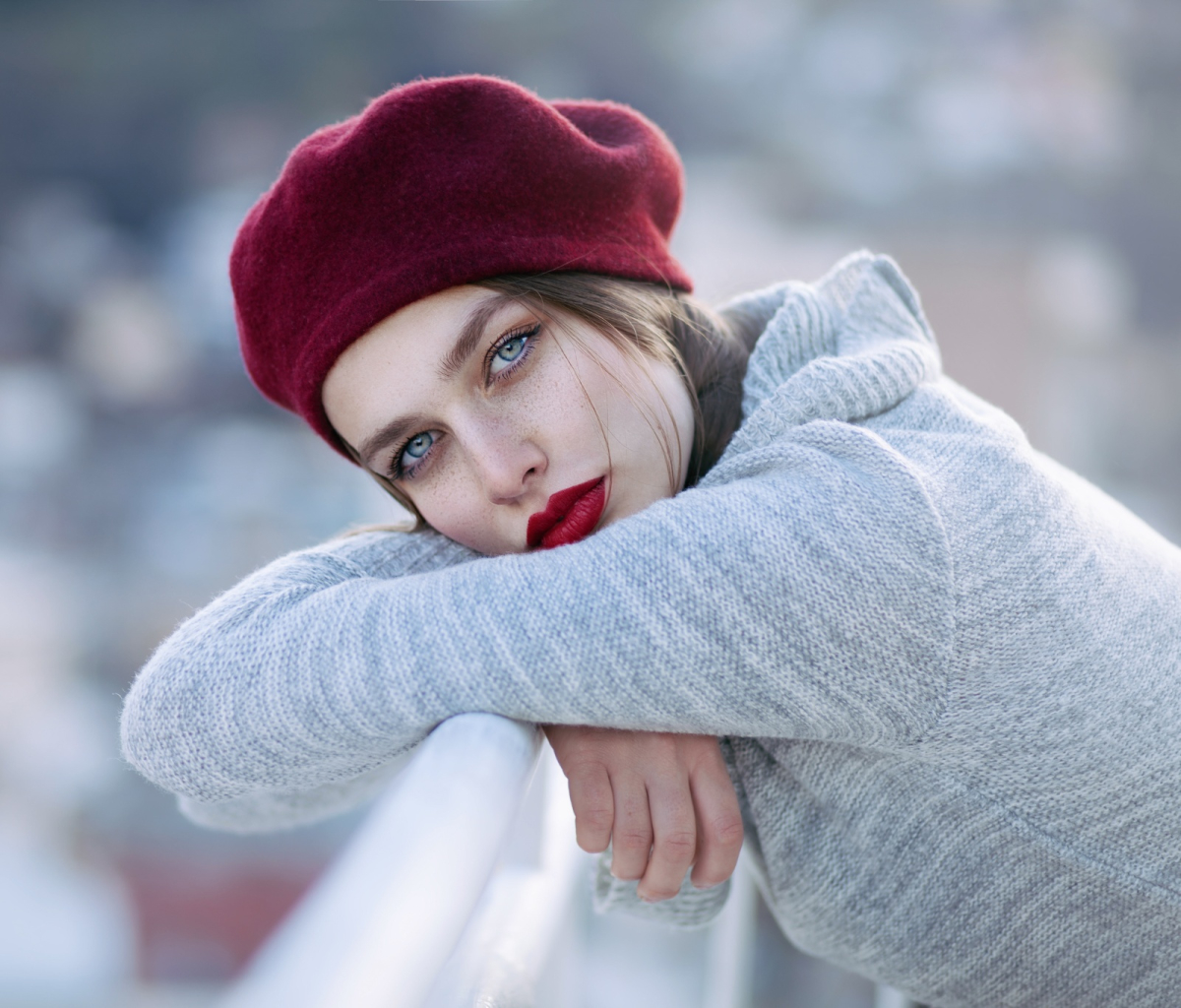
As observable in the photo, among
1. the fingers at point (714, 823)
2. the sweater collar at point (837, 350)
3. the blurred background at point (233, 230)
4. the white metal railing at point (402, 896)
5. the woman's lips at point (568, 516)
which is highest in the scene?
the sweater collar at point (837, 350)

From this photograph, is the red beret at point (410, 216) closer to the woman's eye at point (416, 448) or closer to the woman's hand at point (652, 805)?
the woman's eye at point (416, 448)

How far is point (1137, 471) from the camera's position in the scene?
12.2 feet

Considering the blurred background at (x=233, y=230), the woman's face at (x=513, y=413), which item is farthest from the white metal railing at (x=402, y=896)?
the blurred background at (x=233, y=230)

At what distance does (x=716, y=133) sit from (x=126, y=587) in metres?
3.83

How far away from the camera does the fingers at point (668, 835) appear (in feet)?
1.29

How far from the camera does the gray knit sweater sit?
0.36m

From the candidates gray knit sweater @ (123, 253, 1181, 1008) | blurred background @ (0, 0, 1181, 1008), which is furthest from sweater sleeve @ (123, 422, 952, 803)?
blurred background @ (0, 0, 1181, 1008)

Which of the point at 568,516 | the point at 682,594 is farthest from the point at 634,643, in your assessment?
the point at 568,516

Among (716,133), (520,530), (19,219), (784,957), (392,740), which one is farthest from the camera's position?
(19,219)

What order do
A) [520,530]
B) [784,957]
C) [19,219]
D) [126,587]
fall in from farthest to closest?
[19,219] → [126,587] → [784,957] → [520,530]

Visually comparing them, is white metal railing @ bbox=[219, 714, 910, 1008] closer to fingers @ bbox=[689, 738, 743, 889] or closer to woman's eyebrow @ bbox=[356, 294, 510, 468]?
fingers @ bbox=[689, 738, 743, 889]

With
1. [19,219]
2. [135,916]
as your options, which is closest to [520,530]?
[135,916]

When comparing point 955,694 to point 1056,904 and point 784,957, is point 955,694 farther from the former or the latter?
point 784,957

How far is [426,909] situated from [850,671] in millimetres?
208
